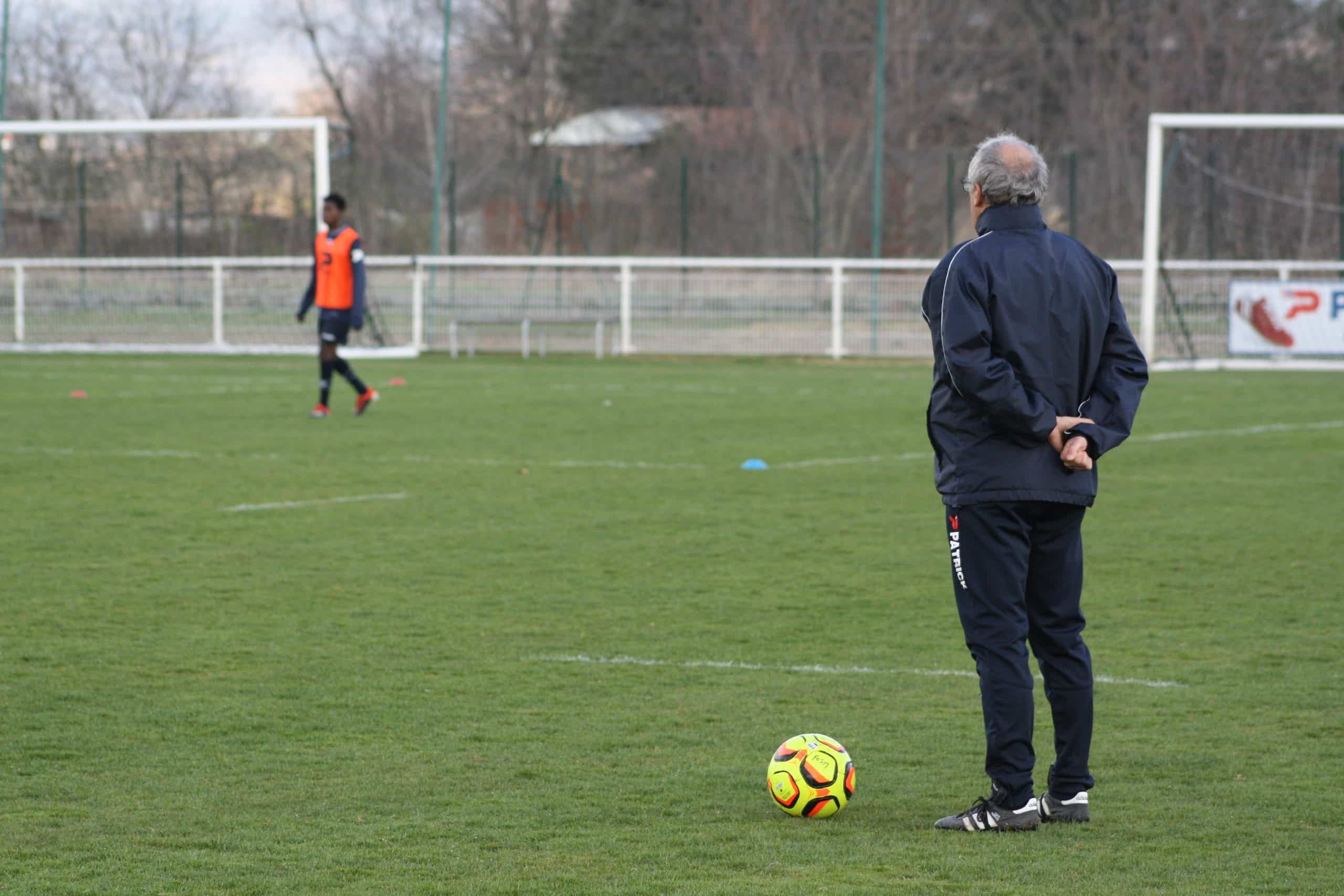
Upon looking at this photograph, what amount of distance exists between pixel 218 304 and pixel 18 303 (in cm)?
319

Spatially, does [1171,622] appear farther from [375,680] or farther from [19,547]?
[19,547]

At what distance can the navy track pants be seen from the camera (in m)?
4.17

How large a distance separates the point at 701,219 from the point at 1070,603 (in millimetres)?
28253

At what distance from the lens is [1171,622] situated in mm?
6828

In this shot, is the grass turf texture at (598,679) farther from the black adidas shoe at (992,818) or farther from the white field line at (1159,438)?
the white field line at (1159,438)

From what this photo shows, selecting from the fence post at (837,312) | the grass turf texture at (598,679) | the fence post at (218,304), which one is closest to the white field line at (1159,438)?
the grass turf texture at (598,679)

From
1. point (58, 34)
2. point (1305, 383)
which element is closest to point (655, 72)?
point (58, 34)

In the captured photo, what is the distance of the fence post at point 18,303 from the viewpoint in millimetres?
27156

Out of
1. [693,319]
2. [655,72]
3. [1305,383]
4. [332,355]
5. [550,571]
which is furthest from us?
[655,72]

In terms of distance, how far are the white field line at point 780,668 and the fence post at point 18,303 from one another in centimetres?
2335

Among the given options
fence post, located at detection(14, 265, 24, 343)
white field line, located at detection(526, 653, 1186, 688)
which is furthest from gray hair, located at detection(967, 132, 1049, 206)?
fence post, located at detection(14, 265, 24, 343)

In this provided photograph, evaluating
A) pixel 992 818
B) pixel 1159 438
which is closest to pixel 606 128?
pixel 1159 438

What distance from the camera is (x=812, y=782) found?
14.1 feet

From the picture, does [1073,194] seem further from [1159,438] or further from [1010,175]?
[1010,175]
